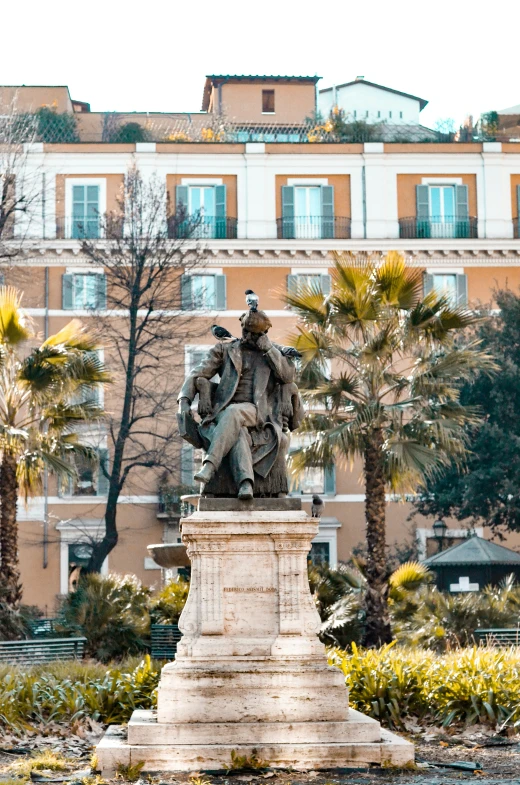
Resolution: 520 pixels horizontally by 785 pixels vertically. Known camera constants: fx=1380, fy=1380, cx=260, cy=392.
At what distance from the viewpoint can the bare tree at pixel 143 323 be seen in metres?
35.4

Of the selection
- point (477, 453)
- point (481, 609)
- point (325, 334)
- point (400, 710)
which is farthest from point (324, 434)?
point (477, 453)

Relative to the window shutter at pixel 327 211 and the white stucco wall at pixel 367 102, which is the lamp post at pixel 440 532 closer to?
the window shutter at pixel 327 211

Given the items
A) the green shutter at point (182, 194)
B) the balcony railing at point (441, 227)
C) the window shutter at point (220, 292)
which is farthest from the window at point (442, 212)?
the green shutter at point (182, 194)

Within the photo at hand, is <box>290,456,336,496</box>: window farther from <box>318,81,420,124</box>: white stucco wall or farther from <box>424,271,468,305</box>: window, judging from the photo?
<box>318,81,420,124</box>: white stucco wall

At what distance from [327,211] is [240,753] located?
3511cm

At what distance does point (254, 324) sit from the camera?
441 inches

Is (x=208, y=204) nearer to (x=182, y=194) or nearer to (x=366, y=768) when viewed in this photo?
(x=182, y=194)

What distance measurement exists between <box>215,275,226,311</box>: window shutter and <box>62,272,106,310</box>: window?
3576mm

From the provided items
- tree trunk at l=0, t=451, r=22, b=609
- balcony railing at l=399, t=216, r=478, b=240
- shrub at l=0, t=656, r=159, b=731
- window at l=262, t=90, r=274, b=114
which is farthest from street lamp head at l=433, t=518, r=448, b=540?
shrub at l=0, t=656, r=159, b=731

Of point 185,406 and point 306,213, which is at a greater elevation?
point 306,213

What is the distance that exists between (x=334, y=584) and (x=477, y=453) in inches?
635

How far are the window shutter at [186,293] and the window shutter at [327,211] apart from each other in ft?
17.0

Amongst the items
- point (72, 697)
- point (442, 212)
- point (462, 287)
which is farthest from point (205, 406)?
point (442, 212)

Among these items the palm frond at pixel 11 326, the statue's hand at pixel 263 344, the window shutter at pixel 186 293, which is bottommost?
the statue's hand at pixel 263 344
